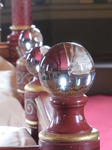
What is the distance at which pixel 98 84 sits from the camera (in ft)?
12.1

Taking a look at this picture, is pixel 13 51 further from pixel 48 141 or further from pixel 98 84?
pixel 48 141

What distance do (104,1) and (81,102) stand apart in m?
4.59

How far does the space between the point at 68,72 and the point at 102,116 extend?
2.05 m

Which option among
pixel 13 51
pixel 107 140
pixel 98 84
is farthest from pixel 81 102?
pixel 98 84

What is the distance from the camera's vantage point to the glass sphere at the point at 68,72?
71 cm

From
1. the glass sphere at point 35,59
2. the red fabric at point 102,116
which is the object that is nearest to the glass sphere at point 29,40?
the red fabric at point 102,116

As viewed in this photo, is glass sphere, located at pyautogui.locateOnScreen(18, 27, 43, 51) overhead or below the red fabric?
overhead

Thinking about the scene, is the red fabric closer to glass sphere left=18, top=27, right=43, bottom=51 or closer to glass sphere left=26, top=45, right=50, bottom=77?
glass sphere left=18, top=27, right=43, bottom=51

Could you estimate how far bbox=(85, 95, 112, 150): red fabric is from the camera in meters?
2.08

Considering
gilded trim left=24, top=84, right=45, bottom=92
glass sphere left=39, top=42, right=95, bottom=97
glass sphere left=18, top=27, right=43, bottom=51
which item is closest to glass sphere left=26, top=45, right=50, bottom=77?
gilded trim left=24, top=84, right=45, bottom=92

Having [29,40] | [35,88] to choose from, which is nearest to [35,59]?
[35,88]

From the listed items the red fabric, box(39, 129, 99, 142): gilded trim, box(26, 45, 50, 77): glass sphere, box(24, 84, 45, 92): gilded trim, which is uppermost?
box(26, 45, 50, 77): glass sphere

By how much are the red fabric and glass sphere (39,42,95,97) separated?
1.18 metres

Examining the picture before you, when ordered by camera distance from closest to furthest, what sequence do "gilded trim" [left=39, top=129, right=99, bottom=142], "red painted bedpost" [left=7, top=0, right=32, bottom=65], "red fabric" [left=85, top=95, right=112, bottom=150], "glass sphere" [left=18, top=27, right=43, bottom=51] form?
1. "gilded trim" [left=39, top=129, right=99, bottom=142]
2. "glass sphere" [left=18, top=27, right=43, bottom=51]
3. "red fabric" [left=85, top=95, right=112, bottom=150]
4. "red painted bedpost" [left=7, top=0, right=32, bottom=65]
